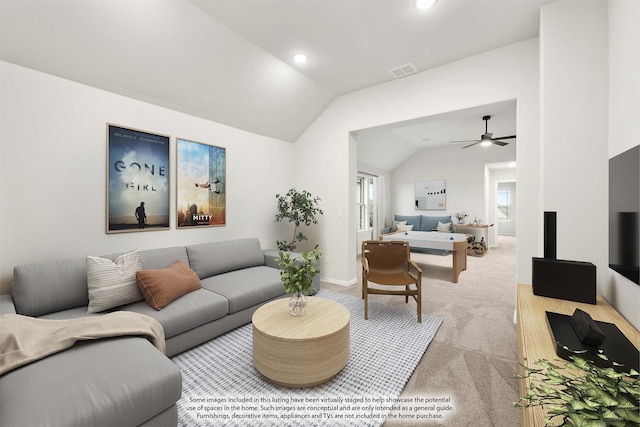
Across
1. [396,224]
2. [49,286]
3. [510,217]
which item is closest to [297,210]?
[49,286]

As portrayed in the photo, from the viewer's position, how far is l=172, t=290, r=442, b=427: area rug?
1.57 m

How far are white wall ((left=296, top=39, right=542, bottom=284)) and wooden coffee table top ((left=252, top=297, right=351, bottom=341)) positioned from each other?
188cm

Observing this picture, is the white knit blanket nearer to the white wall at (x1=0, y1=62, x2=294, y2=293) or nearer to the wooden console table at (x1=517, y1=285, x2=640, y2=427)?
the white wall at (x1=0, y1=62, x2=294, y2=293)

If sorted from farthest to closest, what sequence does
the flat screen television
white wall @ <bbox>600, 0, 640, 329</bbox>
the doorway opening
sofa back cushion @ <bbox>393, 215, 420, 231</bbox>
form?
1. sofa back cushion @ <bbox>393, 215, 420, 231</bbox>
2. the doorway opening
3. white wall @ <bbox>600, 0, 640, 329</bbox>
4. the flat screen television

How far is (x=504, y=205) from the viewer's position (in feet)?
35.7

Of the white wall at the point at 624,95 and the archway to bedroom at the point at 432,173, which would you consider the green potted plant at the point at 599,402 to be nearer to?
the white wall at the point at 624,95

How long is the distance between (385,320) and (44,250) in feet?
10.6

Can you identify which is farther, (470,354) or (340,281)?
(340,281)

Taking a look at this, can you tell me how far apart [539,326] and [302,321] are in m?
1.51

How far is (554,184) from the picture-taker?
223cm

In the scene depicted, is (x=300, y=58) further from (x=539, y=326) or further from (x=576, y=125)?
(x=539, y=326)

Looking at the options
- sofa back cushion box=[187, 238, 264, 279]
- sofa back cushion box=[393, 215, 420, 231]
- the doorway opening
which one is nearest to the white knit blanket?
sofa back cushion box=[187, 238, 264, 279]

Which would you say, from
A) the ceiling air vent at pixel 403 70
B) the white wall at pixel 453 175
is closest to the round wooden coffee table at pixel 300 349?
the ceiling air vent at pixel 403 70

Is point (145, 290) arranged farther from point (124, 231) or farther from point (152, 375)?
point (152, 375)
